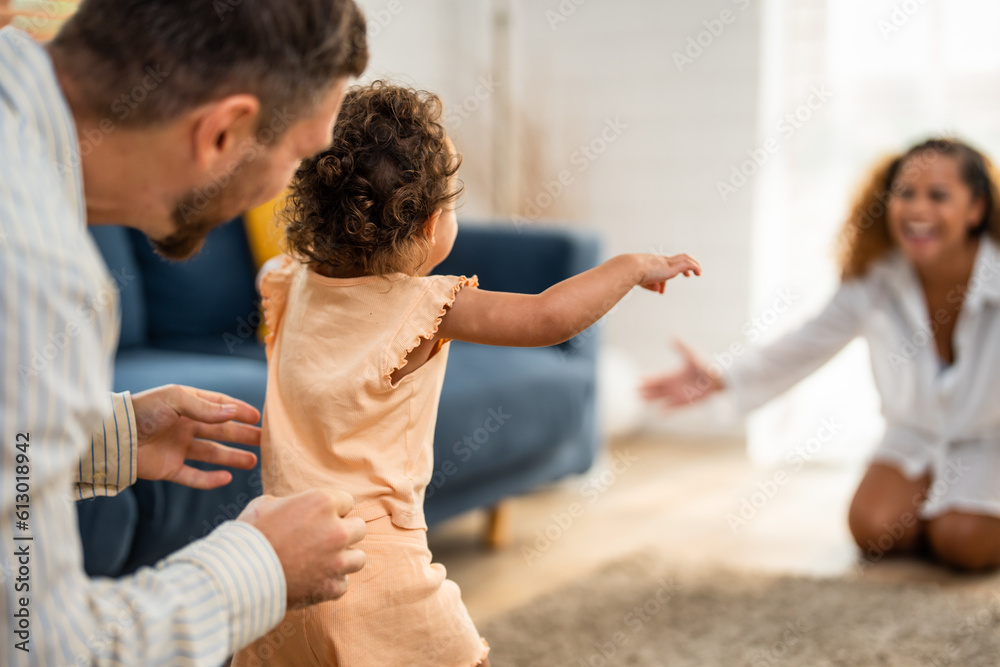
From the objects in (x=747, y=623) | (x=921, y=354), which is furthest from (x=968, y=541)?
(x=747, y=623)

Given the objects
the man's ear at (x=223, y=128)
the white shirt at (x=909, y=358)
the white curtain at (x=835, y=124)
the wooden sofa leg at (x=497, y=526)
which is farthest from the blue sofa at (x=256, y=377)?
the white curtain at (x=835, y=124)

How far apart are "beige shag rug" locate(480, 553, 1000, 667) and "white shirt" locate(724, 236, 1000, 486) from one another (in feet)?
1.33

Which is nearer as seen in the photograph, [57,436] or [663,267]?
[57,436]

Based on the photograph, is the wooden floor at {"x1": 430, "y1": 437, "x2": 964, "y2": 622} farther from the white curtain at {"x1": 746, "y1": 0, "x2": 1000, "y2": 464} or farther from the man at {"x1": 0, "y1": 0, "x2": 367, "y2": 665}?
the man at {"x1": 0, "y1": 0, "x2": 367, "y2": 665}

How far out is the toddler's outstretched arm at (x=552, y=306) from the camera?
841 mm

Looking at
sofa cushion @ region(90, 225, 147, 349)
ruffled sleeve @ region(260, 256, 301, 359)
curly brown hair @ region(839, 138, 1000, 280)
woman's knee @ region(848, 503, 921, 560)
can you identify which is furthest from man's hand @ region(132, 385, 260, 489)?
curly brown hair @ region(839, 138, 1000, 280)

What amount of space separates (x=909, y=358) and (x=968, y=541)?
0.47 meters

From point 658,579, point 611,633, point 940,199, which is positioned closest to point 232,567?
point 611,633

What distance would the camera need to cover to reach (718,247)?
3594mm

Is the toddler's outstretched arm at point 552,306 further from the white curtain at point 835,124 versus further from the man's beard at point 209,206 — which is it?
the white curtain at point 835,124

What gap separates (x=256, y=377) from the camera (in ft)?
5.36

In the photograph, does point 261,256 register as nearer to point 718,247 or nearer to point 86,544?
point 86,544

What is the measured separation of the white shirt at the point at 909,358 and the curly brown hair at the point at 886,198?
0.13 feet

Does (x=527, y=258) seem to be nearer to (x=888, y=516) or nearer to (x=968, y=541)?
(x=888, y=516)
